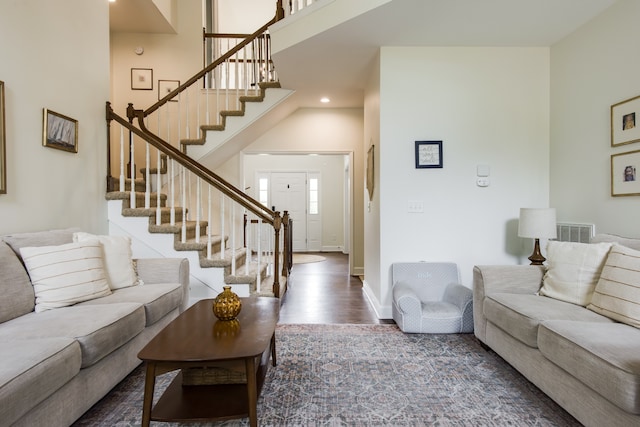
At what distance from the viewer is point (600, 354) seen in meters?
1.55

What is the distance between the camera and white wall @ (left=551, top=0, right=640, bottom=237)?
8.81 feet

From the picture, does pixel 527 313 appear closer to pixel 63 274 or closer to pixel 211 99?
pixel 63 274

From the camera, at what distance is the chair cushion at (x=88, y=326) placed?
1712 mm

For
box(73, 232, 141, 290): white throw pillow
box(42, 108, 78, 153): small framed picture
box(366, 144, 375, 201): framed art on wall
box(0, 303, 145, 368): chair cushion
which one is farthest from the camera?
box(366, 144, 375, 201): framed art on wall

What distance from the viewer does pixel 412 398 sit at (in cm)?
204

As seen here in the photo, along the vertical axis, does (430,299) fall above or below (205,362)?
below

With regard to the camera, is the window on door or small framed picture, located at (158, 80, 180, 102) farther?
the window on door

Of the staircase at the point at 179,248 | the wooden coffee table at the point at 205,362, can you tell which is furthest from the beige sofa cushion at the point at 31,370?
the staircase at the point at 179,248

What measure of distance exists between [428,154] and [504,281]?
1419 mm

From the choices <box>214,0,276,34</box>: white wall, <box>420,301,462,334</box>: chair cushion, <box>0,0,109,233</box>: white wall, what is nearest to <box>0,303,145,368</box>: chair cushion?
<box>0,0,109,233</box>: white wall

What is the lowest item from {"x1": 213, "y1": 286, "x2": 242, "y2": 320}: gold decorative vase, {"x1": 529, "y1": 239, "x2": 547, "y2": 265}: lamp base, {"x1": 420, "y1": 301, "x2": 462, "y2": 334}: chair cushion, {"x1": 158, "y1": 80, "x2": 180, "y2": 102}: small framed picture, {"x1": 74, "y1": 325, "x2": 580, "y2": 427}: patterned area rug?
{"x1": 74, "y1": 325, "x2": 580, "y2": 427}: patterned area rug

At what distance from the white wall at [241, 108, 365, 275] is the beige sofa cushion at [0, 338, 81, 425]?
14.0 ft

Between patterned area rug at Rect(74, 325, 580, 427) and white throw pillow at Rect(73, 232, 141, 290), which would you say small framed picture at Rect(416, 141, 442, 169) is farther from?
white throw pillow at Rect(73, 232, 141, 290)

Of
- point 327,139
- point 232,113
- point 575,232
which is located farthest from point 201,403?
point 327,139
